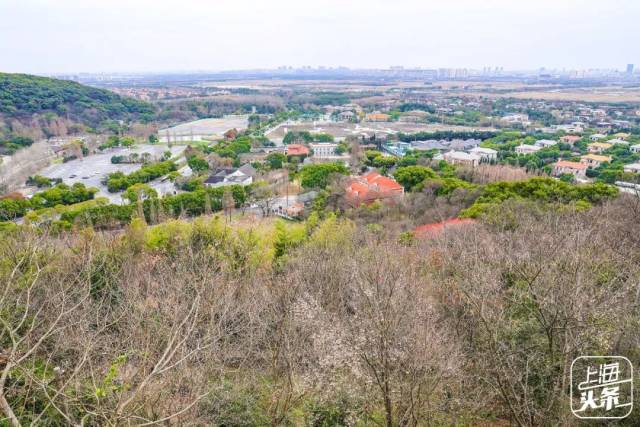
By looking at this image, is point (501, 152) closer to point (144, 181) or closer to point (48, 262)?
point (144, 181)

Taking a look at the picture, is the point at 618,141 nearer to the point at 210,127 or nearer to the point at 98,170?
the point at 98,170

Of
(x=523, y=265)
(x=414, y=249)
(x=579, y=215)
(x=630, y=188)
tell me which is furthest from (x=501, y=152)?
(x=523, y=265)

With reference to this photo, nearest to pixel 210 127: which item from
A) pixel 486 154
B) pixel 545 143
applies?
pixel 486 154

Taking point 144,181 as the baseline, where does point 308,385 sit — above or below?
above

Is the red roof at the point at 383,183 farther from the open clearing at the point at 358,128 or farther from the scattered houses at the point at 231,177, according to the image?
the open clearing at the point at 358,128

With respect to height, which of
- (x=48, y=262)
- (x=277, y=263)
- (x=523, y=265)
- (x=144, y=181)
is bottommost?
(x=144, y=181)

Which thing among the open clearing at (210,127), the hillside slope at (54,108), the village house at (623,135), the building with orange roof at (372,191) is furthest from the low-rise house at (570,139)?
the hillside slope at (54,108)
